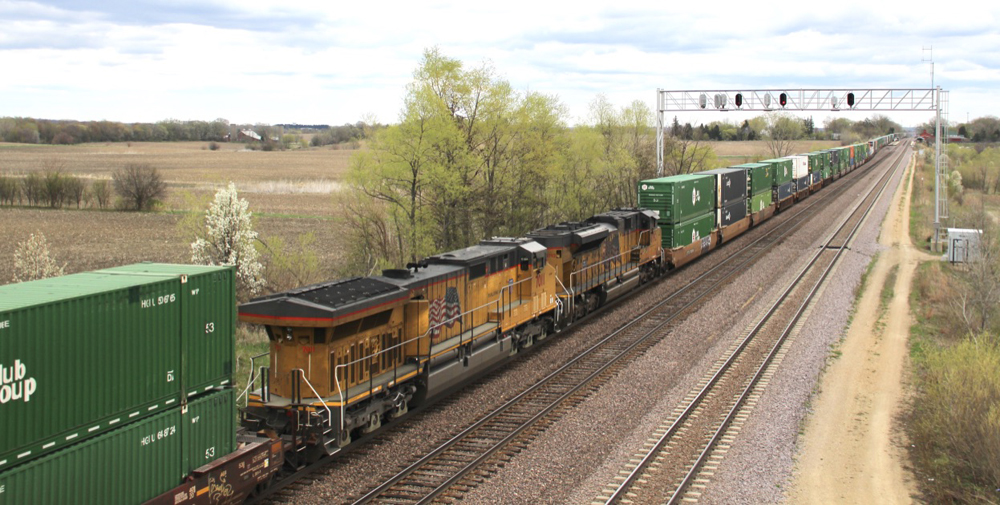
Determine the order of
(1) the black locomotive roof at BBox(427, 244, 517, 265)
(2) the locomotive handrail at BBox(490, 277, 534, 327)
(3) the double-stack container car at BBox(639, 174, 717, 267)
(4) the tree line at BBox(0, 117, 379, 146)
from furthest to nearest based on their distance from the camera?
(4) the tree line at BBox(0, 117, 379, 146) → (3) the double-stack container car at BBox(639, 174, 717, 267) → (2) the locomotive handrail at BBox(490, 277, 534, 327) → (1) the black locomotive roof at BBox(427, 244, 517, 265)

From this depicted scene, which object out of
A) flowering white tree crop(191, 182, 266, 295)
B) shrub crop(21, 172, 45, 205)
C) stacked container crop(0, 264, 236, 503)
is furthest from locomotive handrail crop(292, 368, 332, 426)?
shrub crop(21, 172, 45, 205)

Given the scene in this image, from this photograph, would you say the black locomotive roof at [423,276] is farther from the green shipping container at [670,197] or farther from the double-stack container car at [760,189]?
the double-stack container car at [760,189]

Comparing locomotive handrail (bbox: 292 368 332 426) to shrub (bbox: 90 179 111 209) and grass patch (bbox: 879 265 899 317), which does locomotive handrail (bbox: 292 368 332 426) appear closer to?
grass patch (bbox: 879 265 899 317)

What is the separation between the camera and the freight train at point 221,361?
876 cm

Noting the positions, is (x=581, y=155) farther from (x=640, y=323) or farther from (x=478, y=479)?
(x=478, y=479)

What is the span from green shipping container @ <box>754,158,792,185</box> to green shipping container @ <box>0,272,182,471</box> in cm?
4879

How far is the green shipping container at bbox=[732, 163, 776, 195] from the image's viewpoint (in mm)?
46594

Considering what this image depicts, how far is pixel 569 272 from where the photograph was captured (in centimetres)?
2477

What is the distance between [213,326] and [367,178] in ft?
75.5

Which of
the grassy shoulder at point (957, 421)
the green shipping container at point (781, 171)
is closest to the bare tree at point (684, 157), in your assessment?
the green shipping container at point (781, 171)

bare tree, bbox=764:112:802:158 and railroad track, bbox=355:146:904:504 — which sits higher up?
bare tree, bbox=764:112:802:158

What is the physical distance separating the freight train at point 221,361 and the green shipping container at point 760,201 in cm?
2576

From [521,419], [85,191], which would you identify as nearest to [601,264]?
[521,419]

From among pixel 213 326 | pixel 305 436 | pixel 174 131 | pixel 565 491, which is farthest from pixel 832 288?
pixel 174 131
